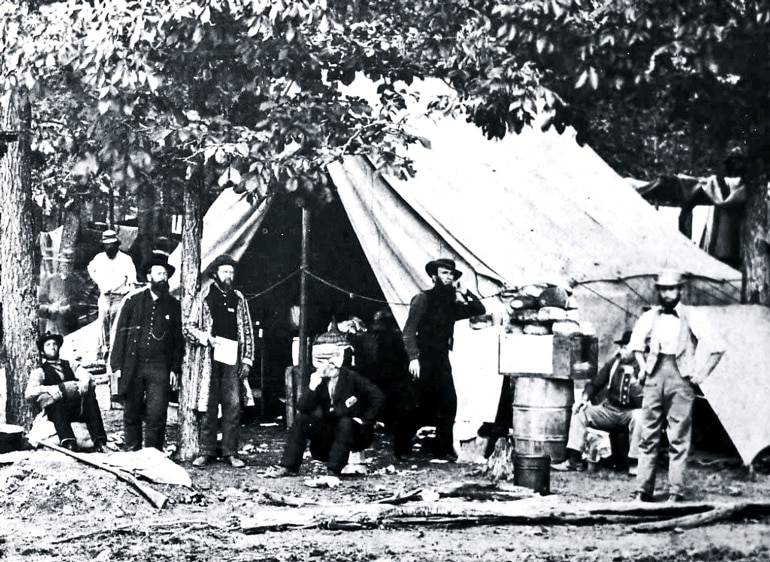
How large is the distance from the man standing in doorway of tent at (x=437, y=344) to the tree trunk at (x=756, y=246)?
7.48 ft

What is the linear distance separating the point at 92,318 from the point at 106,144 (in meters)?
5.63

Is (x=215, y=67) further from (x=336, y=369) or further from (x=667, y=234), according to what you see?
(x=667, y=234)

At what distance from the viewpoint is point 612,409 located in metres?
8.60

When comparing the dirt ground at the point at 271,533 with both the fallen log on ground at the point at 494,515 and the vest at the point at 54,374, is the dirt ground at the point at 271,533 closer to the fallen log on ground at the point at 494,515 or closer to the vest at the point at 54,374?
the fallen log on ground at the point at 494,515

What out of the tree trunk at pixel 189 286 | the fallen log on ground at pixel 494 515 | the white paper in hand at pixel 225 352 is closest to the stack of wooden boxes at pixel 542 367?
the fallen log on ground at pixel 494 515

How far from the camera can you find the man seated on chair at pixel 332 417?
8.20 meters

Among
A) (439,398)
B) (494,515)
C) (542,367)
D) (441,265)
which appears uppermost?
(441,265)

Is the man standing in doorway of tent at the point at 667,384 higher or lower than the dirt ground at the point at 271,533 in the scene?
higher

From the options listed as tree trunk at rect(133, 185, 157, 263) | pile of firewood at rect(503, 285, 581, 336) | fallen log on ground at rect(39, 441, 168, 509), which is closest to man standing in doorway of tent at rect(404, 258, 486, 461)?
pile of firewood at rect(503, 285, 581, 336)

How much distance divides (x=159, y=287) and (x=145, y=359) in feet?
1.76

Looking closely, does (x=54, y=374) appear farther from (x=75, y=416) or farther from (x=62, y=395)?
(x=75, y=416)

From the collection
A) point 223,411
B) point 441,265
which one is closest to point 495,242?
point 441,265

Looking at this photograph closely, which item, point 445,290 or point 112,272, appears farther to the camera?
point 112,272

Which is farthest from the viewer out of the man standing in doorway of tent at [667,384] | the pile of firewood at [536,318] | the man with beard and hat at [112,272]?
the man with beard and hat at [112,272]
